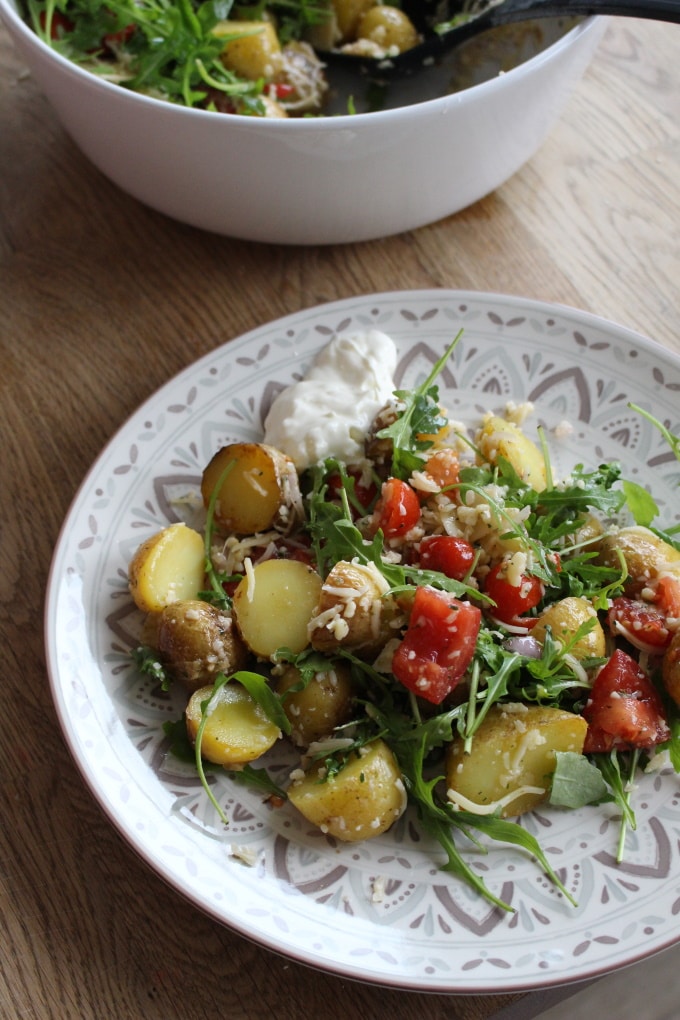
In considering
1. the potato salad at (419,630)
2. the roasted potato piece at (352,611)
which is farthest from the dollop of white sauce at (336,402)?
the roasted potato piece at (352,611)

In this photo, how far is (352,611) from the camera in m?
1.26

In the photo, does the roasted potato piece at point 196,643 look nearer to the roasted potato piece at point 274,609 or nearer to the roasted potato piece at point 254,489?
the roasted potato piece at point 274,609

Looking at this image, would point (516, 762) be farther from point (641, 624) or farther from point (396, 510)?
point (396, 510)

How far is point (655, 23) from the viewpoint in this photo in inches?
87.8

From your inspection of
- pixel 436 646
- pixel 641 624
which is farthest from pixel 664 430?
pixel 436 646

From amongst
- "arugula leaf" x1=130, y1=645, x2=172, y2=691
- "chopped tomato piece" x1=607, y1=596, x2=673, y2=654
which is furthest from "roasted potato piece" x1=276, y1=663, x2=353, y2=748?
"chopped tomato piece" x1=607, y1=596, x2=673, y2=654

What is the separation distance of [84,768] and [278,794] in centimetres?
25

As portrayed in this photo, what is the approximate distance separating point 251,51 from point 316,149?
15.6 inches

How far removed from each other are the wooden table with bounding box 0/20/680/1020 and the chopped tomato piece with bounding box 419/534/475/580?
546mm

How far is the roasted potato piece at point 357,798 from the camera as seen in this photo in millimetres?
1225

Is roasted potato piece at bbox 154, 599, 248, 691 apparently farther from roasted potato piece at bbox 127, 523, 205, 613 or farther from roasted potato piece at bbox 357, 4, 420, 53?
roasted potato piece at bbox 357, 4, 420, 53

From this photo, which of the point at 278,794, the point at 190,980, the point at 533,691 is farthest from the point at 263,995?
the point at 533,691

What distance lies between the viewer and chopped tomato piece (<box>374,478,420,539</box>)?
1.39 meters

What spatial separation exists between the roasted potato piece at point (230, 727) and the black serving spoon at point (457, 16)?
1229 millimetres
